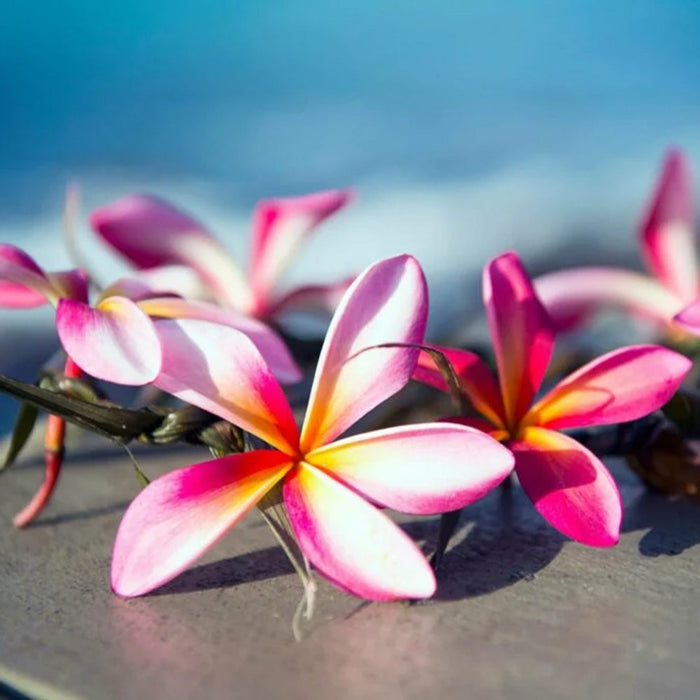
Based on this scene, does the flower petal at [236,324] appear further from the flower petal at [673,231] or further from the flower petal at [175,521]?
the flower petal at [673,231]

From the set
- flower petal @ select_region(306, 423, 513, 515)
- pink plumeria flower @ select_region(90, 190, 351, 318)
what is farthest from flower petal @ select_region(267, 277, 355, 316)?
flower petal @ select_region(306, 423, 513, 515)

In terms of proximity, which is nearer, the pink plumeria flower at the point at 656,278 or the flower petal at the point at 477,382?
the flower petal at the point at 477,382

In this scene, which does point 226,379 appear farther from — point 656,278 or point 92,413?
point 656,278

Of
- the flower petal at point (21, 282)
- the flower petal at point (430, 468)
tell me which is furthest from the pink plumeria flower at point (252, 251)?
the flower petal at point (430, 468)

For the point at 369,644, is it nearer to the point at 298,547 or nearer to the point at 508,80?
the point at 298,547

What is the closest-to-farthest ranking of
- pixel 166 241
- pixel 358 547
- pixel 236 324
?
1. pixel 358 547
2. pixel 236 324
3. pixel 166 241

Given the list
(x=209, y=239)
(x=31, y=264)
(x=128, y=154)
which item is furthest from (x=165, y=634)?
(x=128, y=154)

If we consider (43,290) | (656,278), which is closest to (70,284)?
(43,290)
